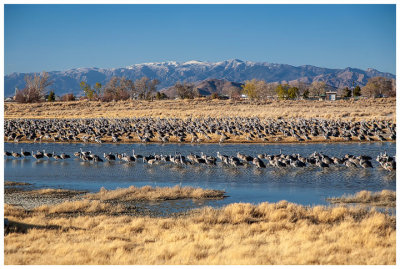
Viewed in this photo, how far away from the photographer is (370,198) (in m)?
18.0

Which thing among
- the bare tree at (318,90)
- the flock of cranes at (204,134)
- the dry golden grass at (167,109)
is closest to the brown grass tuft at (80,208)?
the flock of cranes at (204,134)

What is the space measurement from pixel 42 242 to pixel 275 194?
10.0 metres

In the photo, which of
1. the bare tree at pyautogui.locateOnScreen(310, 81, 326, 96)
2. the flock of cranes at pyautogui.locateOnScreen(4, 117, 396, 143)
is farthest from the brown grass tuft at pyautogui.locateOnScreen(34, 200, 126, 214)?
the bare tree at pyautogui.locateOnScreen(310, 81, 326, 96)

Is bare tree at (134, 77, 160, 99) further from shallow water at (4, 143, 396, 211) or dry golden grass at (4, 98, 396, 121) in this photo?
shallow water at (4, 143, 396, 211)

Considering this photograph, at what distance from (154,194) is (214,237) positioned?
650 cm

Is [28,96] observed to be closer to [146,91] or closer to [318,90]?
[146,91]

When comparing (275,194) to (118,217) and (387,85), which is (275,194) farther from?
(387,85)

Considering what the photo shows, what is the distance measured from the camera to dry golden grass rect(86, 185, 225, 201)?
1877cm

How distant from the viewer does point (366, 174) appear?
2319 centimetres

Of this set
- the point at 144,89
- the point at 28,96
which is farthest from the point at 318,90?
the point at 28,96

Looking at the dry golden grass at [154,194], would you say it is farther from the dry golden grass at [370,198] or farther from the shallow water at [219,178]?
the dry golden grass at [370,198]

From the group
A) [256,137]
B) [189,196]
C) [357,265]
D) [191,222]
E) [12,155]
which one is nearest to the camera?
[357,265]

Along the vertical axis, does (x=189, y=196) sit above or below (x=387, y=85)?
below

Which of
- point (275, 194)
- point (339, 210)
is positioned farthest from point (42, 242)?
point (275, 194)
